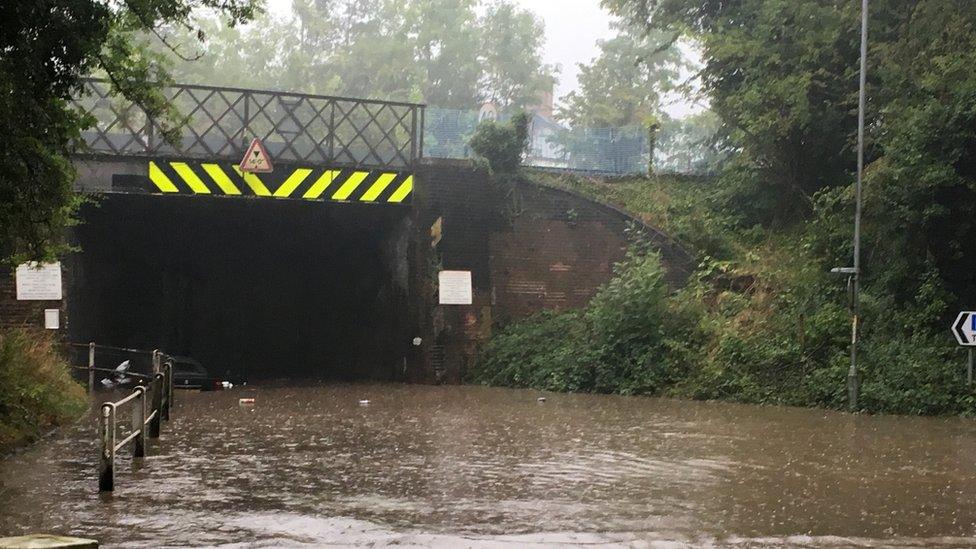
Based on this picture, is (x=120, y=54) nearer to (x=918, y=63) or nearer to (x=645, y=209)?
(x=918, y=63)

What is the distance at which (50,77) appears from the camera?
10836 mm

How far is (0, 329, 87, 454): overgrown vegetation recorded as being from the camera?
13289mm

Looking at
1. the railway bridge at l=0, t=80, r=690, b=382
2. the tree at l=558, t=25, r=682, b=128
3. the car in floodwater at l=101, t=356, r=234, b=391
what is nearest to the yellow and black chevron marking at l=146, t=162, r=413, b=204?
the railway bridge at l=0, t=80, r=690, b=382

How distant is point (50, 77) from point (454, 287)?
16005 mm

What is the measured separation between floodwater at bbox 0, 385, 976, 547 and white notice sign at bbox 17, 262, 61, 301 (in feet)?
22.7

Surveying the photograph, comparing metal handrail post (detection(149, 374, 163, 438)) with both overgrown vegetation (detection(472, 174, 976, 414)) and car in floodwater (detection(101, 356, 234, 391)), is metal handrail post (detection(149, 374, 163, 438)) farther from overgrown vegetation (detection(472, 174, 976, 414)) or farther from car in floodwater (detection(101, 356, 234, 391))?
car in floodwater (detection(101, 356, 234, 391))

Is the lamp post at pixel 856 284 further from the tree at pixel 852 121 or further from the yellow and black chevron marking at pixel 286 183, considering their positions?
the yellow and black chevron marking at pixel 286 183

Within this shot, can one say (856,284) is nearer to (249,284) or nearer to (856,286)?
(856,286)

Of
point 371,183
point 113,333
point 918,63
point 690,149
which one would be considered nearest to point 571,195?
point 371,183

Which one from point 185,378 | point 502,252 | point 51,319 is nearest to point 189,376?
point 185,378

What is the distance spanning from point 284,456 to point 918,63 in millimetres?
15054

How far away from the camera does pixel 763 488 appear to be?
10539 millimetres

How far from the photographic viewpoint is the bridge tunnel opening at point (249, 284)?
27797 millimetres

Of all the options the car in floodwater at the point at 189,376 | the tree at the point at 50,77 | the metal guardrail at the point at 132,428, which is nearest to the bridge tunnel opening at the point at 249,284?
the car in floodwater at the point at 189,376
